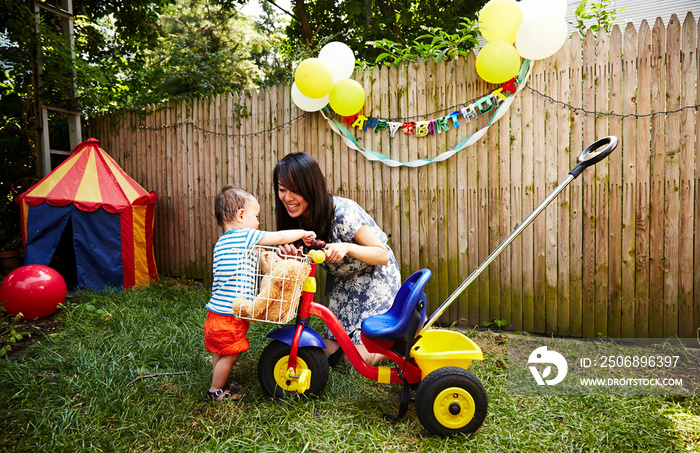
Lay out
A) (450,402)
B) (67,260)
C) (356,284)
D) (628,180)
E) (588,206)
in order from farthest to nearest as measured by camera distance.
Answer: (67,260) < (588,206) < (628,180) < (356,284) < (450,402)

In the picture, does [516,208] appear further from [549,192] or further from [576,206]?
[576,206]

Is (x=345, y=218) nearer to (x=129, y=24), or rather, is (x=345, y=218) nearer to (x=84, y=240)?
(x=84, y=240)

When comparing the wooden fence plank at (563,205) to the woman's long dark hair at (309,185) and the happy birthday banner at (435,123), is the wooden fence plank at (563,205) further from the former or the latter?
the woman's long dark hair at (309,185)

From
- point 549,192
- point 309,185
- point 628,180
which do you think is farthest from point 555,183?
point 309,185

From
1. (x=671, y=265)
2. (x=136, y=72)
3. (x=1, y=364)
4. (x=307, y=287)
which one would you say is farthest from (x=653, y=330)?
(x=136, y=72)

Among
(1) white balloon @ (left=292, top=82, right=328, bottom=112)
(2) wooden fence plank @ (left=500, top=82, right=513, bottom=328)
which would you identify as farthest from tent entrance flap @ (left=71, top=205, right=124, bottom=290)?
(2) wooden fence plank @ (left=500, top=82, right=513, bottom=328)

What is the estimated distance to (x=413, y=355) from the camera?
6.79 ft

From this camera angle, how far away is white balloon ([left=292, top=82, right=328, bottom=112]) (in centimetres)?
392

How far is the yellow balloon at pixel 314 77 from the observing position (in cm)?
357

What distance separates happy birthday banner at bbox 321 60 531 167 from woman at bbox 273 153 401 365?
1225 mm

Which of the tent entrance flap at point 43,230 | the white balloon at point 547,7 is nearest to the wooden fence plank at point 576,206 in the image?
the white balloon at point 547,7

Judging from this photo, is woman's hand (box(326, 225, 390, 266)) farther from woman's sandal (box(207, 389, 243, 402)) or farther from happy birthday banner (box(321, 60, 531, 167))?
happy birthday banner (box(321, 60, 531, 167))

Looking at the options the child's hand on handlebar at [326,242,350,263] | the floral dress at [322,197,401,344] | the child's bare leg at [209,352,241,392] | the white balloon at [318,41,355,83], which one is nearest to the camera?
the child's hand on handlebar at [326,242,350,263]

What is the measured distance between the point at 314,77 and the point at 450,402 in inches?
105
